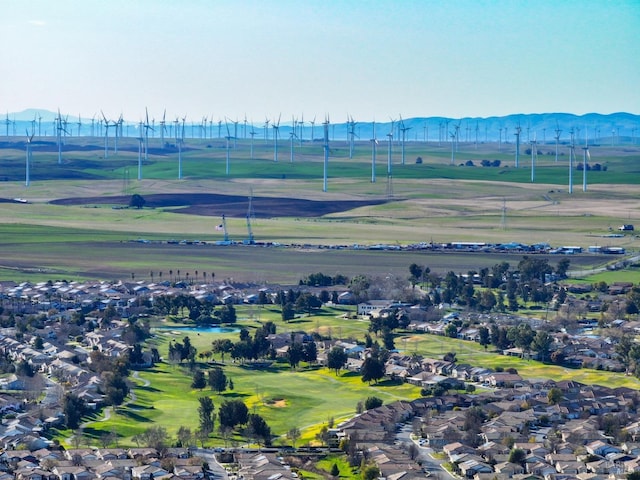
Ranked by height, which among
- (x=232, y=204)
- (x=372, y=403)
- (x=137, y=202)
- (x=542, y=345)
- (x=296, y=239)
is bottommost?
(x=296, y=239)

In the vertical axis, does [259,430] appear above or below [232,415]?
below

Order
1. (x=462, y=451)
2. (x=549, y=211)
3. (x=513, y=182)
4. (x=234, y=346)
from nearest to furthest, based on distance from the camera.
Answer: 1. (x=462, y=451)
2. (x=234, y=346)
3. (x=549, y=211)
4. (x=513, y=182)

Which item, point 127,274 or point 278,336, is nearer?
point 278,336

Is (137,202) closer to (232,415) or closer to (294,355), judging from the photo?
(294,355)

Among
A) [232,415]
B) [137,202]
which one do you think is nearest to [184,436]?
[232,415]

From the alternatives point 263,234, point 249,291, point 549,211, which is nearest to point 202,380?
point 249,291

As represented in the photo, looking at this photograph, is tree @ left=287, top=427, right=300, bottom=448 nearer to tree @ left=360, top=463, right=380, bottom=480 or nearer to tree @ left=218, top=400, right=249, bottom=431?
tree @ left=218, top=400, right=249, bottom=431

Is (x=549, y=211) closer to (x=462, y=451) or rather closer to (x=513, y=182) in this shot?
(x=513, y=182)
